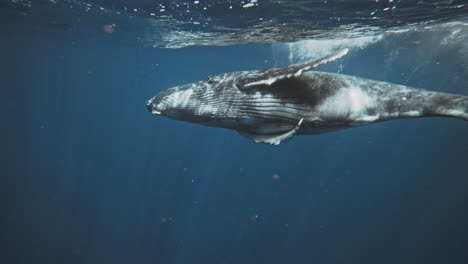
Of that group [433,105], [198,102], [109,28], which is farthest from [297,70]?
[109,28]

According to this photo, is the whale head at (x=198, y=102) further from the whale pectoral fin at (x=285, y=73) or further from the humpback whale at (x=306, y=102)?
the whale pectoral fin at (x=285, y=73)

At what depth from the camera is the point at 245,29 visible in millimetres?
15703

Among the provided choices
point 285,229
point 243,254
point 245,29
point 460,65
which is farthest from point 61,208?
point 460,65

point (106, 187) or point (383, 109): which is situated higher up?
point (383, 109)

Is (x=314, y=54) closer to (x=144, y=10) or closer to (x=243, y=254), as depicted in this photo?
(x=144, y=10)

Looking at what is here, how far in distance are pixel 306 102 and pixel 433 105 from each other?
1135mm

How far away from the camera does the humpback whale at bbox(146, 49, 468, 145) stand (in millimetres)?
2225

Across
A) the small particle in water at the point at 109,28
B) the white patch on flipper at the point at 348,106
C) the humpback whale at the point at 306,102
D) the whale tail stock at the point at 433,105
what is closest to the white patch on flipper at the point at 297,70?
the humpback whale at the point at 306,102

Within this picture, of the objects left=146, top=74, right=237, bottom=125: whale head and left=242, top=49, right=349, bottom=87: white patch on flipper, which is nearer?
left=242, top=49, right=349, bottom=87: white patch on flipper

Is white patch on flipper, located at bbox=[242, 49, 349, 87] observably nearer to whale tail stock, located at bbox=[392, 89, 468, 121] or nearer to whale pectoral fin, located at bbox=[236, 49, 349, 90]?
whale pectoral fin, located at bbox=[236, 49, 349, 90]

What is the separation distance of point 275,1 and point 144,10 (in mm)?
8016

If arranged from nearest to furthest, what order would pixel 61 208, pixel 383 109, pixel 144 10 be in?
pixel 383 109
pixel 144 10
pixel 61 208

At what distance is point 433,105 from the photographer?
217 centimetres

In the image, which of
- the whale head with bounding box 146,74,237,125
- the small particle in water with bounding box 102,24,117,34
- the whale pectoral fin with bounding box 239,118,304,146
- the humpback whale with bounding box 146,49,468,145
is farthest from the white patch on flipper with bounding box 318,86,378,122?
the small particle in water with bounding box 102,24,117,34
